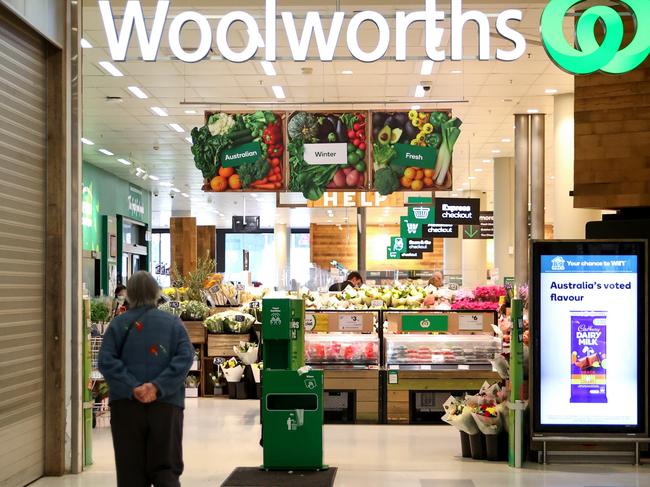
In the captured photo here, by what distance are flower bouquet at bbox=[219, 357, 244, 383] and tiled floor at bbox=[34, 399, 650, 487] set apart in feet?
5.38

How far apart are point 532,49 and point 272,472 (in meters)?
5.93

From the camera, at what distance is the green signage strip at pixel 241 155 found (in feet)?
33.2

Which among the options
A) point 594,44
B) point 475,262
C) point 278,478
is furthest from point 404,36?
point 475,262

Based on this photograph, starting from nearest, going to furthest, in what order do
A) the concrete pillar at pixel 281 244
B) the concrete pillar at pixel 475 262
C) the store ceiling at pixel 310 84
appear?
the store ceiling at pixel 310 84, the concrete pillar at pixel 475 262, the concrete pillar at pixel 281 244

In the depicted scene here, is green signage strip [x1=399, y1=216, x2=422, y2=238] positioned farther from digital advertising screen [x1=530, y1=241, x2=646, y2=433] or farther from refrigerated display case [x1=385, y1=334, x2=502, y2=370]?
digital advertising screen [x1=530, y1=241, x2=646, y2=433]

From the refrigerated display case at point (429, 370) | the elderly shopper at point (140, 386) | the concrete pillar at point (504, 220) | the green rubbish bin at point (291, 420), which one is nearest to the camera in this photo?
the elderly shopper at point (140, 386)

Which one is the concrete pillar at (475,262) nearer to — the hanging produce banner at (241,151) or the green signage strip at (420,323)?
the hanging produce banner at (241,151)

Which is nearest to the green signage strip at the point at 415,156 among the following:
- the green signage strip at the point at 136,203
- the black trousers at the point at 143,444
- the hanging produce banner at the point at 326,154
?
the hanging produce banner at the point at 326,154

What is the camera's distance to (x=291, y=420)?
256 inches

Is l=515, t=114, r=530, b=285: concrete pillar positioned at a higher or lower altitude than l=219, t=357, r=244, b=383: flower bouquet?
higher

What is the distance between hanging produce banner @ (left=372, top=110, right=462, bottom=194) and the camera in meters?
10.0

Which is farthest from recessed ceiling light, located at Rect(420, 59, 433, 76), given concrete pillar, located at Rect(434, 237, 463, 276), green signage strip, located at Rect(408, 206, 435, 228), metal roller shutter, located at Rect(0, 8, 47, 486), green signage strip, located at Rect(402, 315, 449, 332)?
concrete pillar, located at Rect(434, 237, 463, 276)

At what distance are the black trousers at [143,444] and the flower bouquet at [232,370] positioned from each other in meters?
6.19

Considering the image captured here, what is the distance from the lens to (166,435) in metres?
4.81
